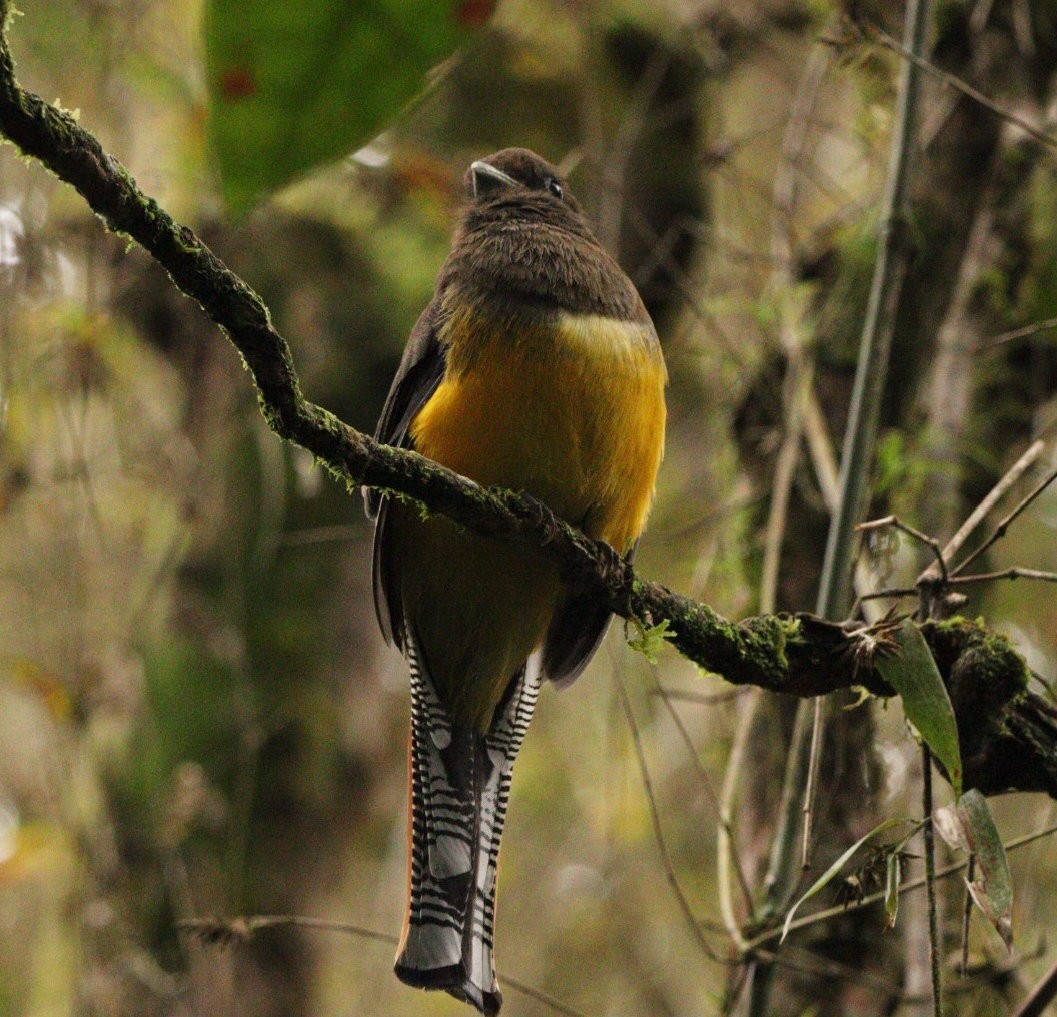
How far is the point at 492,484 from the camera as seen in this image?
2865 mm

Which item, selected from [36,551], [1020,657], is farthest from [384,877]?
[1020,657]

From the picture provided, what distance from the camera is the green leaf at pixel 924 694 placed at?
1.69 m

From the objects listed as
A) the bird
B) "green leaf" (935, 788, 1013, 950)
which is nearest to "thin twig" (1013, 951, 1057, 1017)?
"green leaf" (935, 788, 1013, 950)

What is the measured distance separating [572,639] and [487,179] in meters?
1.35

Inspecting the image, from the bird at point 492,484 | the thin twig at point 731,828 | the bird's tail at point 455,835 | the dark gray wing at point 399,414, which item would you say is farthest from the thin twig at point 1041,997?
the dark gray wing at point 399,414

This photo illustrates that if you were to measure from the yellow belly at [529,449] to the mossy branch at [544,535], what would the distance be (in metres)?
0.39

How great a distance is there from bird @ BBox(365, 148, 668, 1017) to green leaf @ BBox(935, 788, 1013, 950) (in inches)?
36.5

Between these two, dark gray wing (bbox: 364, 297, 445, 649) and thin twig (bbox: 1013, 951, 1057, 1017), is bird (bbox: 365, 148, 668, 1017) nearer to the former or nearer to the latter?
dark gray wing (bbox: 364, 297, 445, 649)

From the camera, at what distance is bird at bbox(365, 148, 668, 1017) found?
2848 mm

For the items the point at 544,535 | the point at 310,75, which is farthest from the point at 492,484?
the point at 310,75

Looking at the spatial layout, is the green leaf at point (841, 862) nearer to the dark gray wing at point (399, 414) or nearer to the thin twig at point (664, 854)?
the thin twig at point (664, 854)

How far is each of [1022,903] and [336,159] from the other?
99.0 inches

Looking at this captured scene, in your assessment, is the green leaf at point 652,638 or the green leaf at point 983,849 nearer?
the green leaf at point 983,849

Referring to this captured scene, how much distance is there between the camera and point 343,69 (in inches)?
60.2
